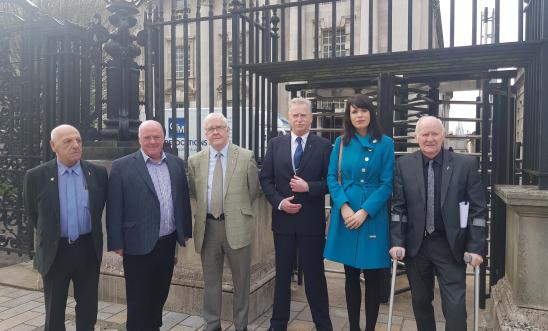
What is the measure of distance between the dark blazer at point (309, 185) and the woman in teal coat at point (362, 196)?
209 mm

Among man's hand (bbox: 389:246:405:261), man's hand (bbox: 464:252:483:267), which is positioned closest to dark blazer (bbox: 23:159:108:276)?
man's hand (bbox: 389:246:405:261)

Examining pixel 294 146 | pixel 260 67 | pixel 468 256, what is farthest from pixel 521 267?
pixel 260 67

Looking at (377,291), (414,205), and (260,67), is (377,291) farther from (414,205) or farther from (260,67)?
(260,67)

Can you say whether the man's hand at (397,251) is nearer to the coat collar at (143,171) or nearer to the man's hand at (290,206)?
the man's hand at (290,206)

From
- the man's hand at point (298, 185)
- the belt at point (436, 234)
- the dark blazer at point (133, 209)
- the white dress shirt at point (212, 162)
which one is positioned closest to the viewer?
the belt at point (436, 234)

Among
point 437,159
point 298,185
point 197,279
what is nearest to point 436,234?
point 437,159

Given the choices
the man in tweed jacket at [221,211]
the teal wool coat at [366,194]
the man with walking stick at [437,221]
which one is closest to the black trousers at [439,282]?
the man with walking stick at [437,221]

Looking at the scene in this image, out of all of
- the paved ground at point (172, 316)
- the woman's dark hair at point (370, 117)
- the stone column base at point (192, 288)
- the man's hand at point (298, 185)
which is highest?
the woman's dark hair at point (370, 117)

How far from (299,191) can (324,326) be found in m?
1.18

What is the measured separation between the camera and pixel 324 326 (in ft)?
12.2

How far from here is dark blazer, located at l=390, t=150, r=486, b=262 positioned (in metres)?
3.02

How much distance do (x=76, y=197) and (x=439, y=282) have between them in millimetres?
2746

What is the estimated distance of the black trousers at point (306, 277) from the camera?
147 inches

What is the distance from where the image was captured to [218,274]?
3.87m
